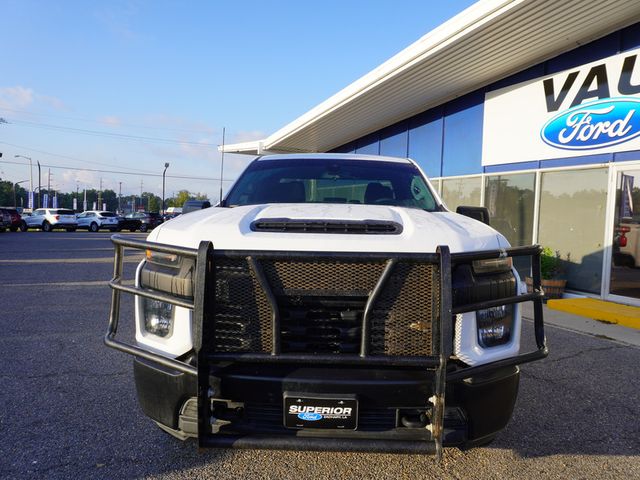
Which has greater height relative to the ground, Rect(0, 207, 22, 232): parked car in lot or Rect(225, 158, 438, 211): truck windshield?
Rect(225, 158, 438, 211): truck windshield

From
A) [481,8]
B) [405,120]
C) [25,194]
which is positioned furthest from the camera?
[25,194]

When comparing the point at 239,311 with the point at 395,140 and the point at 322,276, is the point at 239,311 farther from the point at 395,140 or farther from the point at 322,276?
the point at 395,140

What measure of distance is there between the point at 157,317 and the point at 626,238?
26.8 ft

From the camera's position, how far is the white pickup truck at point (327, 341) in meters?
1.99

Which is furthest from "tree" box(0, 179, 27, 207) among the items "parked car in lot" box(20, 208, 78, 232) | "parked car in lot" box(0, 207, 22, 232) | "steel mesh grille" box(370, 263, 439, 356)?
"steel mesh grille" box(370, 263, 439, 356)

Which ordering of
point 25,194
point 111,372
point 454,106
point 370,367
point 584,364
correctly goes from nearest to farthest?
point 370,367 < point 111,372 < point 584,364 < point 454,106 < point 25,194

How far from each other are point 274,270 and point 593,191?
324 inches

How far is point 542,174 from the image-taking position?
9.42 meters

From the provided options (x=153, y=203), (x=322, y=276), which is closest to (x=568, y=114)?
(x=322, y=276)

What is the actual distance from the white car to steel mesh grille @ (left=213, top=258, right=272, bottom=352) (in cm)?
3713

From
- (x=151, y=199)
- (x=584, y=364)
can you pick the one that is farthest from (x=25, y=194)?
(x=584, y=364)

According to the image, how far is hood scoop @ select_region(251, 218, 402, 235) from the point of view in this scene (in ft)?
7.37

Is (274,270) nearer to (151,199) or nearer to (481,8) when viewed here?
(481,8)

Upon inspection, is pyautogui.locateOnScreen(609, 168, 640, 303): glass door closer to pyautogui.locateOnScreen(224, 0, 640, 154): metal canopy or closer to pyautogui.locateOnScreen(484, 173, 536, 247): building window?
pyautogui.locateOnScreen(484, 173, 536, 247): building window
